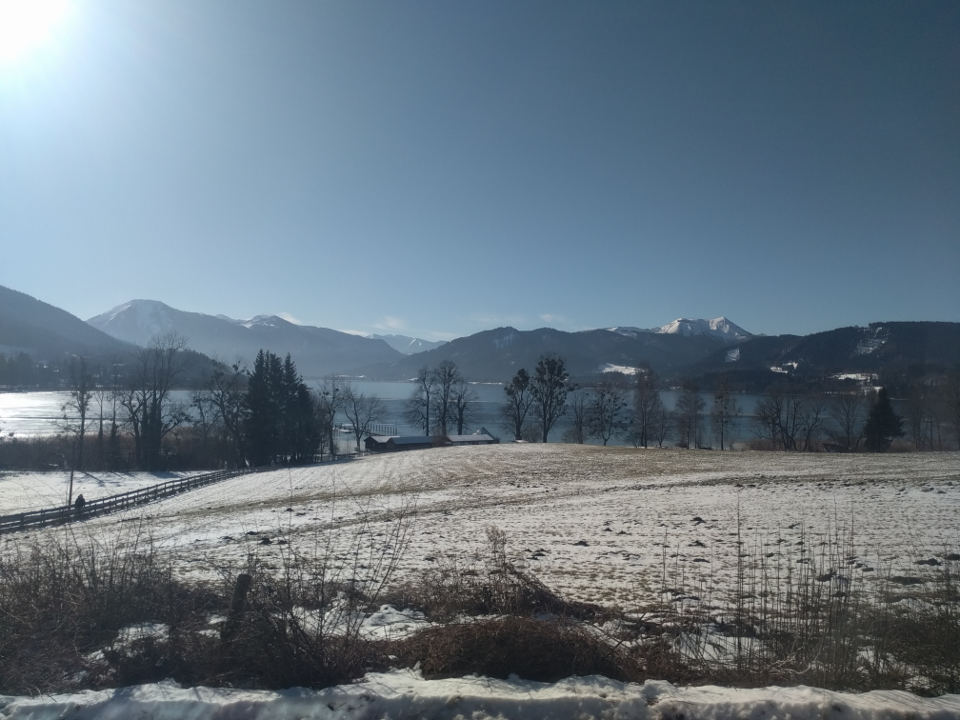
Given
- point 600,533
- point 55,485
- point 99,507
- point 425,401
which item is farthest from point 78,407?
point 600,533

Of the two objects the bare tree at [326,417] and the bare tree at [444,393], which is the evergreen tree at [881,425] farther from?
the bare tree at [326,417]

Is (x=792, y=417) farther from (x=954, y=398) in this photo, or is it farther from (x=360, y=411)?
(x=360, y=411)

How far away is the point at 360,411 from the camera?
8894 centimetres

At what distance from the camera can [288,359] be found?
6244 cm

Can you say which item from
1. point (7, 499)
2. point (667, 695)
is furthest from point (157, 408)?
point (667, 695)

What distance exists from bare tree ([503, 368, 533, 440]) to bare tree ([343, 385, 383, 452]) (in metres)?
22.0

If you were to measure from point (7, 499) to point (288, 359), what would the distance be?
29794 millimetres

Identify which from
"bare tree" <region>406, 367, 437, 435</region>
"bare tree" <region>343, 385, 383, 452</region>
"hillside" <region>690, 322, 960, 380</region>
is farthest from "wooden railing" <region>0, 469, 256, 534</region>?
"hillside" <region>690, 322, 960, 380</region>

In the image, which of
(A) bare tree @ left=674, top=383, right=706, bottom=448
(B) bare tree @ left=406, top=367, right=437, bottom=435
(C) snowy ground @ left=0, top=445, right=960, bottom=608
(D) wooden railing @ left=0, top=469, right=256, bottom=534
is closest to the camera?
(C) snowy ground @ left=0, top=445, right=960, bottom=608

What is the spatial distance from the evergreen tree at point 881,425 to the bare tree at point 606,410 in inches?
958

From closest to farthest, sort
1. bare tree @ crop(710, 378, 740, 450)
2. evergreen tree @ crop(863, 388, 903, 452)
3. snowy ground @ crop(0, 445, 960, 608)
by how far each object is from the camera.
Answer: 1. snowy ground @ crop(0, 445, 960, 608)
2. evergreen tree @ crop(863, 388, 903, 452)
3. bare tree @ crop(710, 378, 740, 450)

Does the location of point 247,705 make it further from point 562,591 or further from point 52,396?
point 52,396

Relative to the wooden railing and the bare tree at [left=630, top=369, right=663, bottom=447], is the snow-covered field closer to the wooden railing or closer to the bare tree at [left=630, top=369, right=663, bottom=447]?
the wooden railing

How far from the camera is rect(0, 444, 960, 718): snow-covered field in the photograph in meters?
4.19
